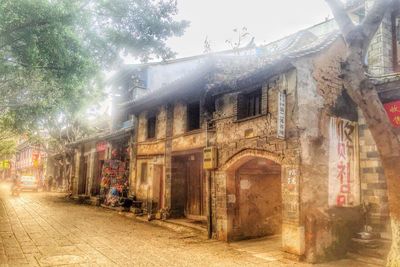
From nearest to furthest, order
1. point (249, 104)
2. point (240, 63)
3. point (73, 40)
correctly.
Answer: point (73, 40)
point (249, 104)
point (240, 63)

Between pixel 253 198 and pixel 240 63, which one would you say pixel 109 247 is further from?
pixel 240 63

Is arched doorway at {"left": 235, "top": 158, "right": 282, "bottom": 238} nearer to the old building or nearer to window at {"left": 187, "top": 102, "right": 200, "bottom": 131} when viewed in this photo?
the old building

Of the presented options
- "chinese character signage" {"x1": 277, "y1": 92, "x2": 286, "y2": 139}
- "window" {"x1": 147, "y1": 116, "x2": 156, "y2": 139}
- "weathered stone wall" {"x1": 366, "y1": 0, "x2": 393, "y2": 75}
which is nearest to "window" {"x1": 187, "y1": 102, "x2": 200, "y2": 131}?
"window" {"x1": 147, "y1": 116, "x2": 156, "y2": 139}

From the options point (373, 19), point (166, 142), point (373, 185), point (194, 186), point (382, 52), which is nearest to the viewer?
point (373, 19)

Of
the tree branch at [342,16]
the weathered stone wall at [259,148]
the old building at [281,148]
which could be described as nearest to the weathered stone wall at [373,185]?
the old building at [281,148]

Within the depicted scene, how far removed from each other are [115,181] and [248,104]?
11356mm

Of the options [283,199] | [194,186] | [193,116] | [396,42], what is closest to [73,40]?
[193,116]

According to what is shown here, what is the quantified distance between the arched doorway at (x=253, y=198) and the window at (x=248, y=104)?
4.63 ft

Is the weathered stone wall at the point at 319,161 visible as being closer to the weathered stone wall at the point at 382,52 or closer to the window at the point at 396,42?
the weathered stone wall at the point at 382,52

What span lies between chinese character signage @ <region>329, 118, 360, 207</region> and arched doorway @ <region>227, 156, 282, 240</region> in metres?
2.13

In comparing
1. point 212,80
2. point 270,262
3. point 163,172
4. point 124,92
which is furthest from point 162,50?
point 124,92

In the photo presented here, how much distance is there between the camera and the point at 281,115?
8555mm

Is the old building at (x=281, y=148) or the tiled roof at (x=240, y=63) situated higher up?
the tiled roof at (x=240, y=63)

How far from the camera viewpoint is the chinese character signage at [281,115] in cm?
842
